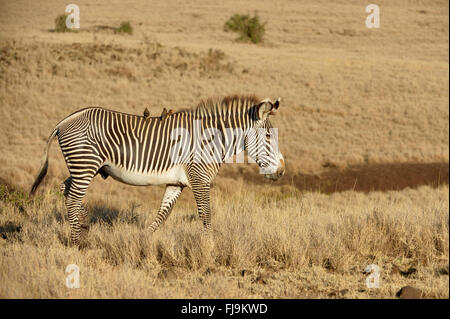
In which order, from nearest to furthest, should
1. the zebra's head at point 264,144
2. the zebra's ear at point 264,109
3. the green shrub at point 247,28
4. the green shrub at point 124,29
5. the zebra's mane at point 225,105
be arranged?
1. the zebra's ear at point 264,109
2. the zebra's head at point 264,144
3. the zebra's mane at point 225,105
4. the green shrub at point 124,29
5. the green shrub at point 247,28

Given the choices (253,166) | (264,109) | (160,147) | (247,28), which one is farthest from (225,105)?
(247,28)

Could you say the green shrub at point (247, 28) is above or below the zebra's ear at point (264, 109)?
above

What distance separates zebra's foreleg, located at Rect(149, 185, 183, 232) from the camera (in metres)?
6.92

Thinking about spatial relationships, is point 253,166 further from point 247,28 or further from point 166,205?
point 247,28

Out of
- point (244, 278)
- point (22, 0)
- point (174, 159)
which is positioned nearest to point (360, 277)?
point (244, 278)

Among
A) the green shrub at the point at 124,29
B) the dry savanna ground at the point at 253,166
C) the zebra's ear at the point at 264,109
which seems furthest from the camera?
the green shrub at the point at 124,29

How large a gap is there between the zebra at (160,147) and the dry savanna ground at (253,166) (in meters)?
0.56

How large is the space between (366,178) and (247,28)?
29.7 metres

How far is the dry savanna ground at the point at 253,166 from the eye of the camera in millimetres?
5645

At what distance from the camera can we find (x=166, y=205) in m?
6.99

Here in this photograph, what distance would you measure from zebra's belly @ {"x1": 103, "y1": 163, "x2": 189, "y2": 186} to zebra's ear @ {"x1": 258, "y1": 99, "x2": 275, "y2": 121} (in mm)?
1212

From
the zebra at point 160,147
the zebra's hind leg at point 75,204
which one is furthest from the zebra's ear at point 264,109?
the zebra's hind leg at point 75,204

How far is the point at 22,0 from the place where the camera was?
140 ft

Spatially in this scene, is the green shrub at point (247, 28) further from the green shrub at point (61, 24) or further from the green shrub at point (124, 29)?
the green shrub at point (61, 24)
